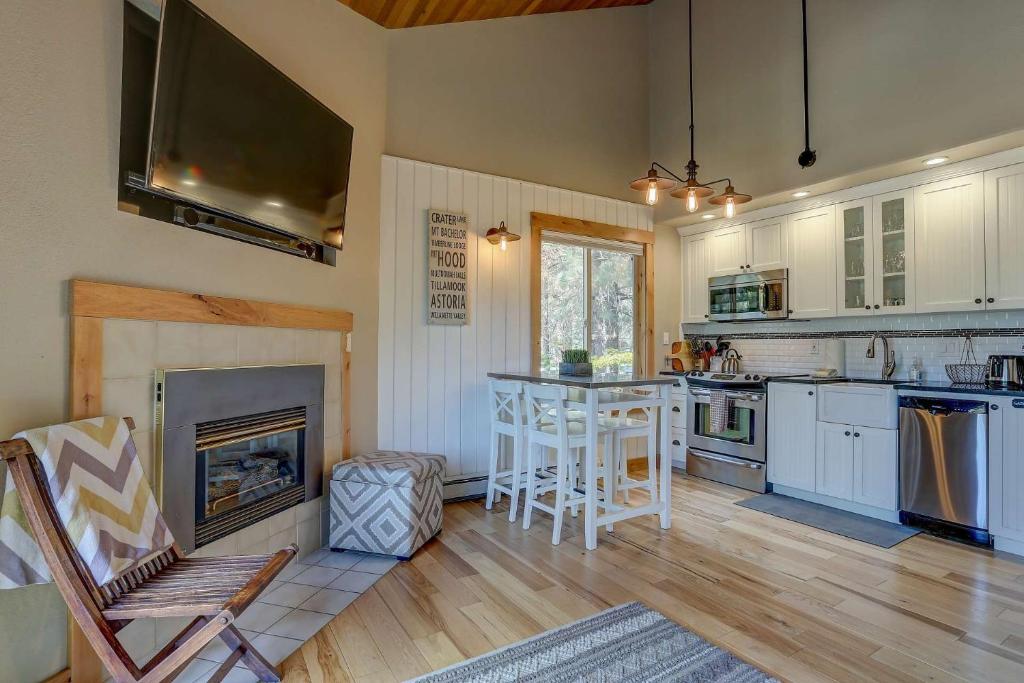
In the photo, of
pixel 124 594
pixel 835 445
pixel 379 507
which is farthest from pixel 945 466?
pixel 124 594

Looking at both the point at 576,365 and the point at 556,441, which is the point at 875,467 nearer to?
the point at 576,365

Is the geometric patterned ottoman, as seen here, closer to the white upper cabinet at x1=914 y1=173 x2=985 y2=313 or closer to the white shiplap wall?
the white shiplap wall

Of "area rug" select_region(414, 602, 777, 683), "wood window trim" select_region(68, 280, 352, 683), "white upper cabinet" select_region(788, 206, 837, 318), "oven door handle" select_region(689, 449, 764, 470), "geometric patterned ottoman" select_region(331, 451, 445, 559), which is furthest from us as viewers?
"oven door handle" select_region(689, 449, 764, 470)

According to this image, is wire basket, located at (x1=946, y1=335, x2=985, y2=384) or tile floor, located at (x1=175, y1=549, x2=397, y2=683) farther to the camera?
wire basket, located at (x1=946, y1=335, x2=985, y2=384)

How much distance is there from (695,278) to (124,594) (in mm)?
4936

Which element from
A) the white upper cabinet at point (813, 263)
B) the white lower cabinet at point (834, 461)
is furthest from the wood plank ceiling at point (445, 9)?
the white lower cabinet at point (834, 461)

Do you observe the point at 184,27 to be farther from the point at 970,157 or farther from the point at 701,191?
the point at 970,157

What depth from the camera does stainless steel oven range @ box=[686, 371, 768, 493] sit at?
14.0 ft

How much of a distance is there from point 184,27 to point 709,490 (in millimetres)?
4365

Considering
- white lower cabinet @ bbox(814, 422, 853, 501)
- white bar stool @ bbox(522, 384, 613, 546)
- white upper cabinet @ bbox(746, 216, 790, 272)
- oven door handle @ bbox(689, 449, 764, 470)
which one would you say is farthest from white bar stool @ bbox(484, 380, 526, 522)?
white upper cabinet @ bbox(746, 216, 790, 272)

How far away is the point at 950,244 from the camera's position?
3.51 meters

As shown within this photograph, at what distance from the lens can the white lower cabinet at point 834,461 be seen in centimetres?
371

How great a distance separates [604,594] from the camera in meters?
2.51

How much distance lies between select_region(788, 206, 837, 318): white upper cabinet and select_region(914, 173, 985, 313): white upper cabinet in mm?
587
